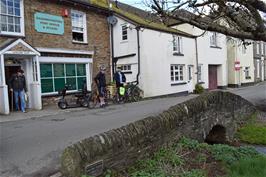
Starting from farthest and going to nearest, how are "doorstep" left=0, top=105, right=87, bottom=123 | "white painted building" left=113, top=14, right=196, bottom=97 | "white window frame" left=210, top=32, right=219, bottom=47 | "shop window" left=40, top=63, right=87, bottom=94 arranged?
"white window frame" left=210, top=32, right=219, bottom=47
"white painted building" left=113, top=14, right=196, bottom=97
"shop window" left=40, top=63, right=87, bottom=94
"doorstep" left=0, top=105, right=87, bottom=123

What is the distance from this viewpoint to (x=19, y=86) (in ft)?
49.6

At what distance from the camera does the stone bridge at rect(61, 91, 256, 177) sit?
482cm

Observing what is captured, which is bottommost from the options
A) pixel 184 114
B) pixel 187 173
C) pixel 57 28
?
pixel 187 173

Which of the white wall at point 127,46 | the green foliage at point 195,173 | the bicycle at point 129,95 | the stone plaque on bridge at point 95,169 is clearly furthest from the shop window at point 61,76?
the stone plaque on bridge at point 95,169

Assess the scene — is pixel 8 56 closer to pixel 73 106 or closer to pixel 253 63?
pixel 73 106

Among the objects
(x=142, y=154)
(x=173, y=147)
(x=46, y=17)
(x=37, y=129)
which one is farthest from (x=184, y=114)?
(x=46, y=17)

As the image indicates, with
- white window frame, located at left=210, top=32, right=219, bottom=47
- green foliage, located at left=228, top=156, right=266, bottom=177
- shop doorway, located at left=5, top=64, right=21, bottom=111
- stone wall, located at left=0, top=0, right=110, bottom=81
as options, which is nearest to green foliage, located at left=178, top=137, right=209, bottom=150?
green foliage, located at left=228, top=156, right=266, bottom=177

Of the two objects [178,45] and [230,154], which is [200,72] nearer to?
[178,45]

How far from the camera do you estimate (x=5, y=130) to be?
33.8 ft

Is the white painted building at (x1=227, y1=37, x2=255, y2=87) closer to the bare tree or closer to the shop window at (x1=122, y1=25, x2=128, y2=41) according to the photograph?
the shop window at (x1=122, y1=25, x2=128, y2=41)

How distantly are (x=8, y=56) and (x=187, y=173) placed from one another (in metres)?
12.2

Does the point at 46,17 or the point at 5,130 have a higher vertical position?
the point at 46,17

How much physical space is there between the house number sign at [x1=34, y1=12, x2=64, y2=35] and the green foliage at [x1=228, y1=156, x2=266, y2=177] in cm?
1327

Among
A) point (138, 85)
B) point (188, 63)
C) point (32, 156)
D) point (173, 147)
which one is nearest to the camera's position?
point (32, 156)
